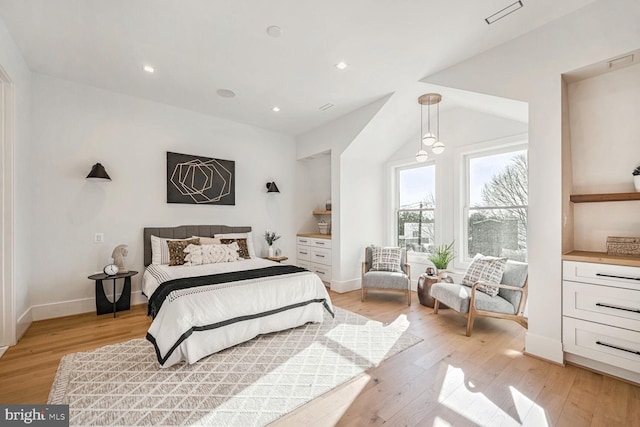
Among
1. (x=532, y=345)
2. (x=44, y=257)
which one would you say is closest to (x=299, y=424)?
(x=532, y=345)

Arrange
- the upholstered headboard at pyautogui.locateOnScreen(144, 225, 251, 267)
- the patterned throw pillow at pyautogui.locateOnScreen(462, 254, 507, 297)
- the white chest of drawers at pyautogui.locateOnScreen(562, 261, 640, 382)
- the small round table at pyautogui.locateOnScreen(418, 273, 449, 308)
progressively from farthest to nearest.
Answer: the upholstered headboard at pyautogui.locateOnScreen(144, 225, 251, 267) < the small round table at pyautogui.locateOnScreen(418, 273, 449, 308) < the patterned throw pillow at pyautogui.locateOnScreen(462, 254, 507, 297) < the white chest of drawers at pyautogui.locateOnScreen(562, 261, 640, 382)

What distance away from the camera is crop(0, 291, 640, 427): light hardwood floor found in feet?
5.90

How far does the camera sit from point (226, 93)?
3.88 meters

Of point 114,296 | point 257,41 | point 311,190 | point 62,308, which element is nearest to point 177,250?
point 114,296

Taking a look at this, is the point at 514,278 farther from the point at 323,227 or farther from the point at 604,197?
the point at 323,227

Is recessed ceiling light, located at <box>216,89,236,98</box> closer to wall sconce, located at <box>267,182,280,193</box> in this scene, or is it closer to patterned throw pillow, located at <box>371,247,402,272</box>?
wall sconce, located at <box>267,182,280,193</box>

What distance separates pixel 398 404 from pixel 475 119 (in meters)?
3.88

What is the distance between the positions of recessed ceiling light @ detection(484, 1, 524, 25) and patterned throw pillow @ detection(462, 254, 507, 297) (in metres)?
2.46

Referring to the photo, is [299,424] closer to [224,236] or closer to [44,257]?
[224,236]

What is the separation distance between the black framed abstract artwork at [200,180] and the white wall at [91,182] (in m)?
0.11

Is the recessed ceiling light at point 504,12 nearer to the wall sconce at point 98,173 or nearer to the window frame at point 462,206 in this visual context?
the window frame at point 462,206

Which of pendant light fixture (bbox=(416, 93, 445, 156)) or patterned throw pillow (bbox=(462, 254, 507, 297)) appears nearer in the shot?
patterned throw pillow (bbox=(462, 254, 507, 297))

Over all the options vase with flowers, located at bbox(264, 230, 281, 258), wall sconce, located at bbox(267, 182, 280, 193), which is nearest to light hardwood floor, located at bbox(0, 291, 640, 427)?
vase with flowers, located at bbox(264, 230, 281, 258)

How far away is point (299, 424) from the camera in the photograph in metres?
1.75
